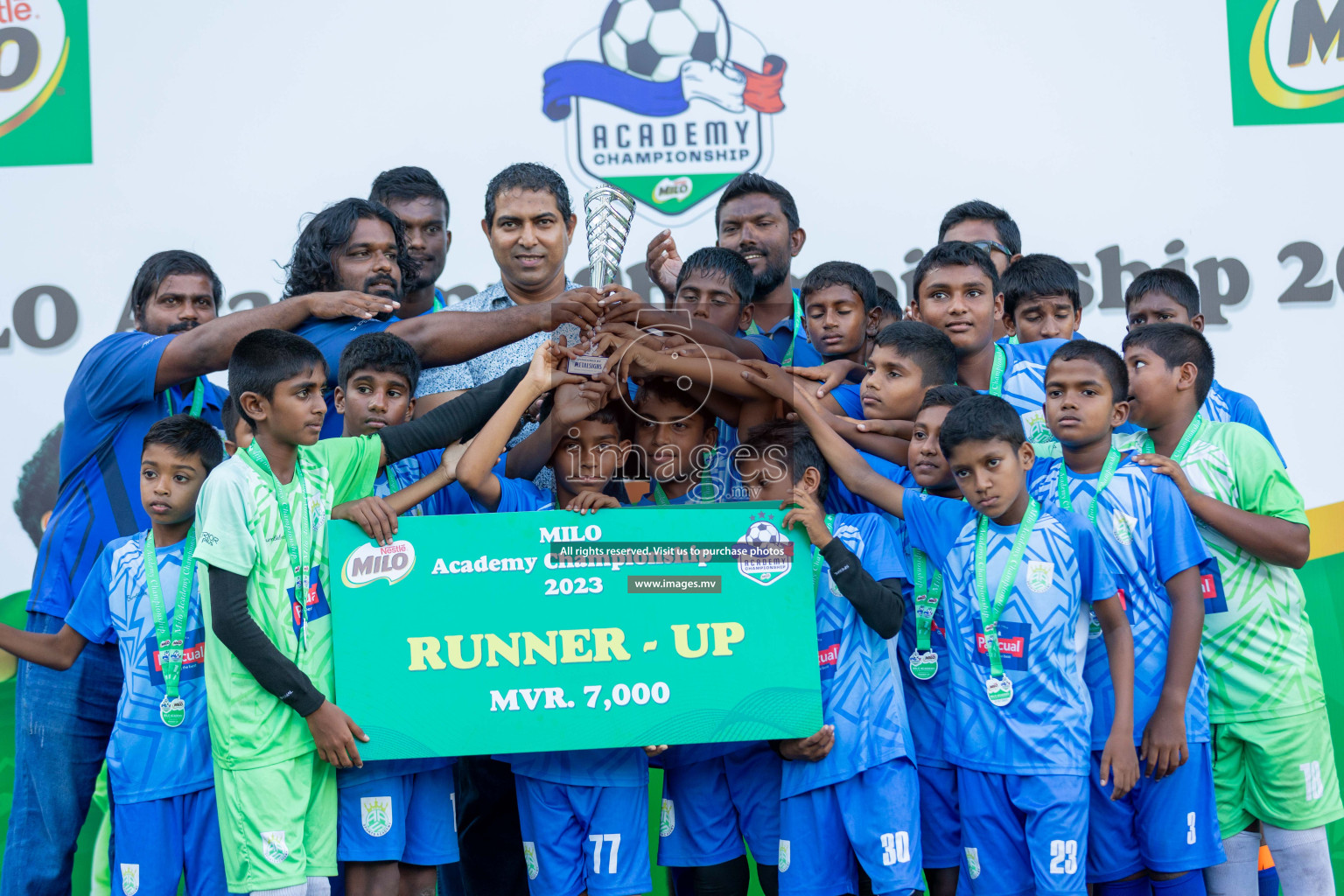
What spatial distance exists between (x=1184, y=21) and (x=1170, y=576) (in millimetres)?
2565

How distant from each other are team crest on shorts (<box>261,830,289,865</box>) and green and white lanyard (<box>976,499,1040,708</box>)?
1570 millimetres

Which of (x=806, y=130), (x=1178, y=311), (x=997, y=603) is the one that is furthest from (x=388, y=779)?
(x=806, y=130)

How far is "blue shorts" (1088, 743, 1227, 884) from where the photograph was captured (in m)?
2.48

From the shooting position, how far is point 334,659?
2.39 metres

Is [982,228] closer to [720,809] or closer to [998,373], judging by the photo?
[998,373]

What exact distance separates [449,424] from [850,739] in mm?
1208

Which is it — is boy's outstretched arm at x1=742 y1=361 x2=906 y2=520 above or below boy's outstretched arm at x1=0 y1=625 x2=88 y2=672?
above

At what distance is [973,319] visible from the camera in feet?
10.2

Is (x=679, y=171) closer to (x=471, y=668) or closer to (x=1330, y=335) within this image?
(x=471, y=668)

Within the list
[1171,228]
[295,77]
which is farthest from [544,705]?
[1171,228]

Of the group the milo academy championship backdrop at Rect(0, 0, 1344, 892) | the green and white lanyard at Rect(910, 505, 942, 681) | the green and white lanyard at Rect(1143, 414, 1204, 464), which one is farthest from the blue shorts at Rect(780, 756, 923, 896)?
the milo academy championship backdrop at Rect(0, 0, 1344, 892)

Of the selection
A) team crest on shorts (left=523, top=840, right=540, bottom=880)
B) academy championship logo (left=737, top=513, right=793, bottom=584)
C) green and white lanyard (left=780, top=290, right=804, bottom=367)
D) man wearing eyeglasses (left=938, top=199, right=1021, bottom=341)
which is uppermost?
man wearing eyeglasses (left=938, top=199, right=1021, bottom=341)

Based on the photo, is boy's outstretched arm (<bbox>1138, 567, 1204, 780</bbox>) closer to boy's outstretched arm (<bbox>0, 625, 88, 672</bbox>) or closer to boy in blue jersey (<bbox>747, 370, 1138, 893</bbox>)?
boy in blue jersey (<bbox>747, 370, 1138, 893</bbox>)

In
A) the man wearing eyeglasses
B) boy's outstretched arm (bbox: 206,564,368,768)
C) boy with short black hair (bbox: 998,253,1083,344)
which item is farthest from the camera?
the man wearing eyeglasses
